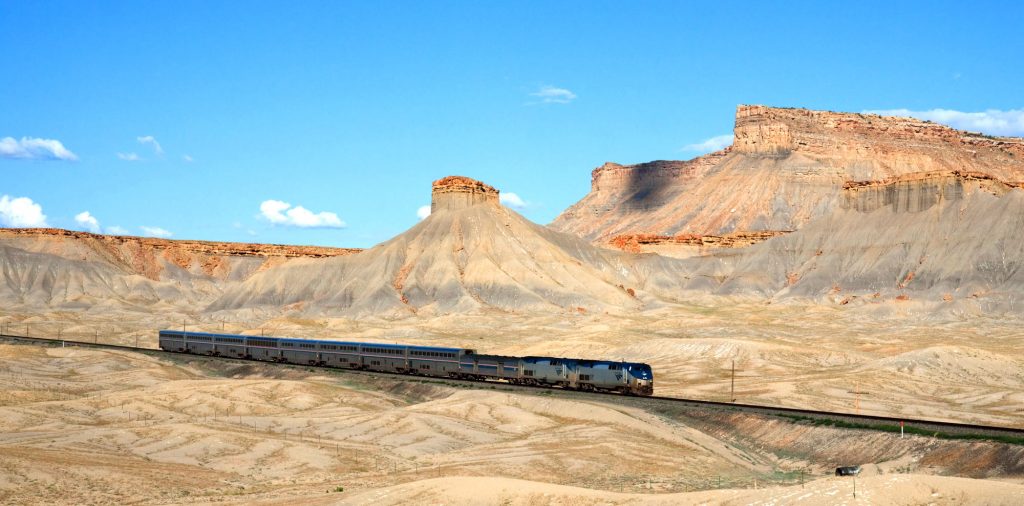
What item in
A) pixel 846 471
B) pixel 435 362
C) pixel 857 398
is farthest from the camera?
pixel 435 362

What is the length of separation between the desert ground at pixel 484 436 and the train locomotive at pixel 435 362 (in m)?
2.53

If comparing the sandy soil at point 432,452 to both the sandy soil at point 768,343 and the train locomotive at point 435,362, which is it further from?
the sandy soil at point 768,343

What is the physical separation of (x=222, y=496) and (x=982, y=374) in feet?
227

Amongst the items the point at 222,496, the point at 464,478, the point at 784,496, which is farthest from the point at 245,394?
the point at 784,496

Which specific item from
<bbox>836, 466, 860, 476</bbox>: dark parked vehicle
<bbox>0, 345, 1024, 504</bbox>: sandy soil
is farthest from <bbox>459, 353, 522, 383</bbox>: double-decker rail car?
<bbox>836, 466, 860, 476</bbox>: dark parked vehicle

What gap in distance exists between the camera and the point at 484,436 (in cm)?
5566

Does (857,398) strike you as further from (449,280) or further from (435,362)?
(449,280)

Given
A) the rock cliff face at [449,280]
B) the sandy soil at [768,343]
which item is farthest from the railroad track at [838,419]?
the rock cliff face at [449,280]

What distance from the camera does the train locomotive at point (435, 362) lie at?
68.9 m

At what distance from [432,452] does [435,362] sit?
27872 mm

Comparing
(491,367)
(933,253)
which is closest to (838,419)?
(491,367)

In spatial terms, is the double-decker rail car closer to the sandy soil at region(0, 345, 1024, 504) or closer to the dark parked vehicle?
the sandy soil at region(0, 345, 1024, 504)

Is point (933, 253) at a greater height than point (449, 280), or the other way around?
point (933, 253)

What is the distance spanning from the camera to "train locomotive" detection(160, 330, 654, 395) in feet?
226
